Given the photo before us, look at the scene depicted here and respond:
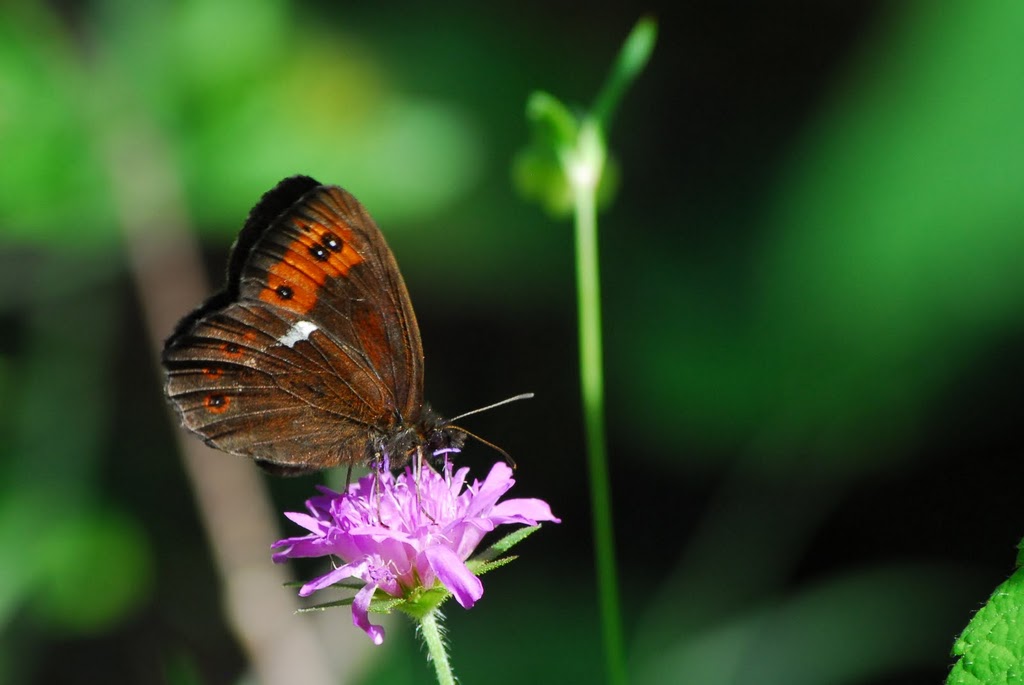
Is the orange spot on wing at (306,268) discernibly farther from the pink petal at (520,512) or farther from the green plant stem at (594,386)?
the pink petal at (520,512)

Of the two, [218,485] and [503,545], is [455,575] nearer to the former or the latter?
[503,545]

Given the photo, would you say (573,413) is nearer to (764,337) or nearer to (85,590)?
(764,337)

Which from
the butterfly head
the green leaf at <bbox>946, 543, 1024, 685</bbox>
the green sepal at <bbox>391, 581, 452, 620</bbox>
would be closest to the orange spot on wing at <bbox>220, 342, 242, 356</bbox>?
the butterfly head

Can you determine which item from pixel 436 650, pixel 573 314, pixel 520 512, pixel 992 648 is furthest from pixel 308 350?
pixel 573 314

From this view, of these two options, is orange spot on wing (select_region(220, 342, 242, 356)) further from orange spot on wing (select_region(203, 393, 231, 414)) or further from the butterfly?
orange spot on wing (select_region(203, 393, 231, 414))

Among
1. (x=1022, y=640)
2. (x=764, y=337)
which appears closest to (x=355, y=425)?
(x=1022, y=640)

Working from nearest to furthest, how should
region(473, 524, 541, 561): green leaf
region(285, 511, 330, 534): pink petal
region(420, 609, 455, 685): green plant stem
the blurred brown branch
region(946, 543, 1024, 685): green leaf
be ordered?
region(946, 543, 1024, 685): green leaf, region(420, 609, 455, 685): green plant stem, region(473, 524, 541, 561): green leaf, region(285, 511, 330, 534): pink petal, the blurred brown branch
